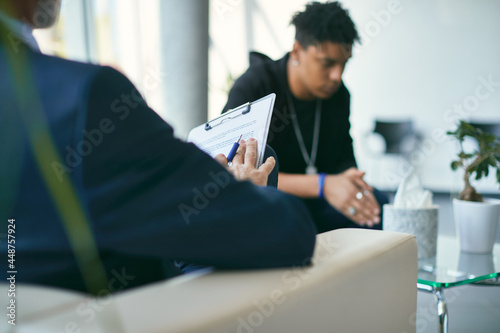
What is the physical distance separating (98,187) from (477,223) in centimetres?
167

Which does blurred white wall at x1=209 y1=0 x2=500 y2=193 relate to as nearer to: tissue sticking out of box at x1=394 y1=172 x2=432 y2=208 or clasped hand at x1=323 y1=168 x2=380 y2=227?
tissue sticking out of box at x1=394 y1=172 x2=432 y2=208

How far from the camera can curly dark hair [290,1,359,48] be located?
248 cm

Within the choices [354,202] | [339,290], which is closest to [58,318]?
[339,290]

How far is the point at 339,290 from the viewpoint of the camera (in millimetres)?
804

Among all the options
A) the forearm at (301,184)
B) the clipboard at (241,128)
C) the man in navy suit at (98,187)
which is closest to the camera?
the man in navy suit at (98,187)

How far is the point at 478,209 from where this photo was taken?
1916mm

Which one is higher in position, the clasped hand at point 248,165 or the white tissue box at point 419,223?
the clasped hand at point 248,165

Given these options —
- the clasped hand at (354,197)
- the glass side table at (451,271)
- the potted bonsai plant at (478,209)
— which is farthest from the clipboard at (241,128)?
the potted bonsai plant at (478,209)

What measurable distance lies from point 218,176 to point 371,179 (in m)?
6.59

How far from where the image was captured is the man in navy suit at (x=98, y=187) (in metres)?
0.68

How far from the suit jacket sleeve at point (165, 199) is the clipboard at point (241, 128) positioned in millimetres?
449

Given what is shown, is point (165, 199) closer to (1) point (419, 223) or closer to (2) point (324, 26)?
(1) point (419, 223)

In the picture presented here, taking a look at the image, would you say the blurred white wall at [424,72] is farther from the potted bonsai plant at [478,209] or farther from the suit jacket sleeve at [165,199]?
the suit jacket sleeve at [165,199]

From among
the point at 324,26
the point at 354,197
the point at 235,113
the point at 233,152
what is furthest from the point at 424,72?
the point at 233,152
